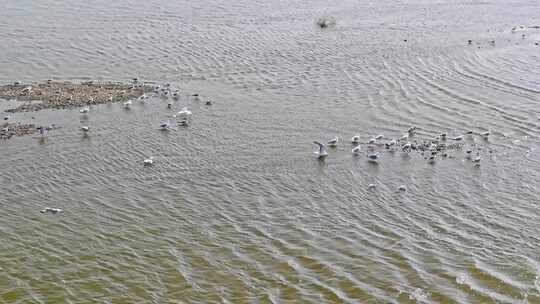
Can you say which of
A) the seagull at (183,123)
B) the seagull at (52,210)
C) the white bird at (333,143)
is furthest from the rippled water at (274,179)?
the white bird at (333,143)

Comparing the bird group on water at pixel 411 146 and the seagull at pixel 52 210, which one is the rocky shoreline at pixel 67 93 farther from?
the bird group on water at pixel 411 146

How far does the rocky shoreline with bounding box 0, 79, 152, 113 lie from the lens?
25.9m

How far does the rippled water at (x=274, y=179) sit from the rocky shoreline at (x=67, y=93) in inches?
31.3

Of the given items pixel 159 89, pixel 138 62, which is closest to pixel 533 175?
pixel 159 89

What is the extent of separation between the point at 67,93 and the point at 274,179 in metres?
10.7

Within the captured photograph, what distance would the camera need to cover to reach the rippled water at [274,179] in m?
15.3

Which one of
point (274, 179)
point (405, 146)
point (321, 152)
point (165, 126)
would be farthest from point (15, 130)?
point (405, 146)

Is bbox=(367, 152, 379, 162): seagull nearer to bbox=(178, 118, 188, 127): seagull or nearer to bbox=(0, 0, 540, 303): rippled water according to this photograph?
bbox=(0, 0, 540, 303): rippled water

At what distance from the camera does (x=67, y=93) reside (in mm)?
26969

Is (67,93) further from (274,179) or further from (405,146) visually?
(405,146)

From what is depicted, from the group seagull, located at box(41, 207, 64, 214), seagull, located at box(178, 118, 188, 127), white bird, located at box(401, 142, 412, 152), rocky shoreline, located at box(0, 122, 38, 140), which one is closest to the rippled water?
seagull, located at box(41, 207, 64, 214)

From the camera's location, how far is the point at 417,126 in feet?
79.4

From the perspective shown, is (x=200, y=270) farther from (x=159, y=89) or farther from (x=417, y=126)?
(x=159, y=89)

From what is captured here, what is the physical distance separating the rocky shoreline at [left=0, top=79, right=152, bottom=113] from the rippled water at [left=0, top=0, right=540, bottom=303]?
2.61 feet
